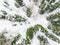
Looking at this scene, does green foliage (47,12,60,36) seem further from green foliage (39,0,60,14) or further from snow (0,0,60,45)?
green foliage (39,0,60,14)

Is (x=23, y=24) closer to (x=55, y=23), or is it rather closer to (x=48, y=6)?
(x=55, y=23)

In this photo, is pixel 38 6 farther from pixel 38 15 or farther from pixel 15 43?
pixel 15 43

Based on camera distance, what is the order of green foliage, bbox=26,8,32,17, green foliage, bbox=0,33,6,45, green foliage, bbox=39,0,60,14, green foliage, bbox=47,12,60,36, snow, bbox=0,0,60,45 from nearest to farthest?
green foliage, bbox=0,33,6,45 < snow, bbox=0,0,60,45 < green foliage, bbox=47,12,60,36 < green foliage, bbox=26,8,32,17 < green foliage, bbox=39,0,60,14

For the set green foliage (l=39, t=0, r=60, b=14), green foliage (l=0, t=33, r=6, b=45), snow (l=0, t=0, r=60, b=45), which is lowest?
green foliage (l=0, t=33, r=6, b=45)

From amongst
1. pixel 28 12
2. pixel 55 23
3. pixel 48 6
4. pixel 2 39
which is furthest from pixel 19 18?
pixel 55 23

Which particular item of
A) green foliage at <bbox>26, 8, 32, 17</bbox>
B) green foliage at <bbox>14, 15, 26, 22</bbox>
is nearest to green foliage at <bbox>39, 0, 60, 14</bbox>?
green foliage at <bbox>26, 8, 32, 17</bbox>

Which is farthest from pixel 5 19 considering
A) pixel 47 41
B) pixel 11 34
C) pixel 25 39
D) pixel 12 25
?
pixel 47 41

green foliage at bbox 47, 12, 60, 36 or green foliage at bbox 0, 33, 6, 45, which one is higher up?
green foliage at bbox 47, 12, 60, 36

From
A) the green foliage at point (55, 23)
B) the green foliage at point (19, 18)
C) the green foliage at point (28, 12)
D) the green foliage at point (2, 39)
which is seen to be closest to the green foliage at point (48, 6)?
the green foliage at point (55, 23)

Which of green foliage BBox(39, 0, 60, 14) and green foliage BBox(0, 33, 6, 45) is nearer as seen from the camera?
green foliage BBox(0, 33, 6, 45)

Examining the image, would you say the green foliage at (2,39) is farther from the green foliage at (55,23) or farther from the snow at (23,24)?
the green foliage at (55,23)

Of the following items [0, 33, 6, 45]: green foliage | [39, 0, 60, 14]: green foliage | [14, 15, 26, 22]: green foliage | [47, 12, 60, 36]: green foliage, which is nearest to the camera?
[0, 33, 6, 45]: green foliage
